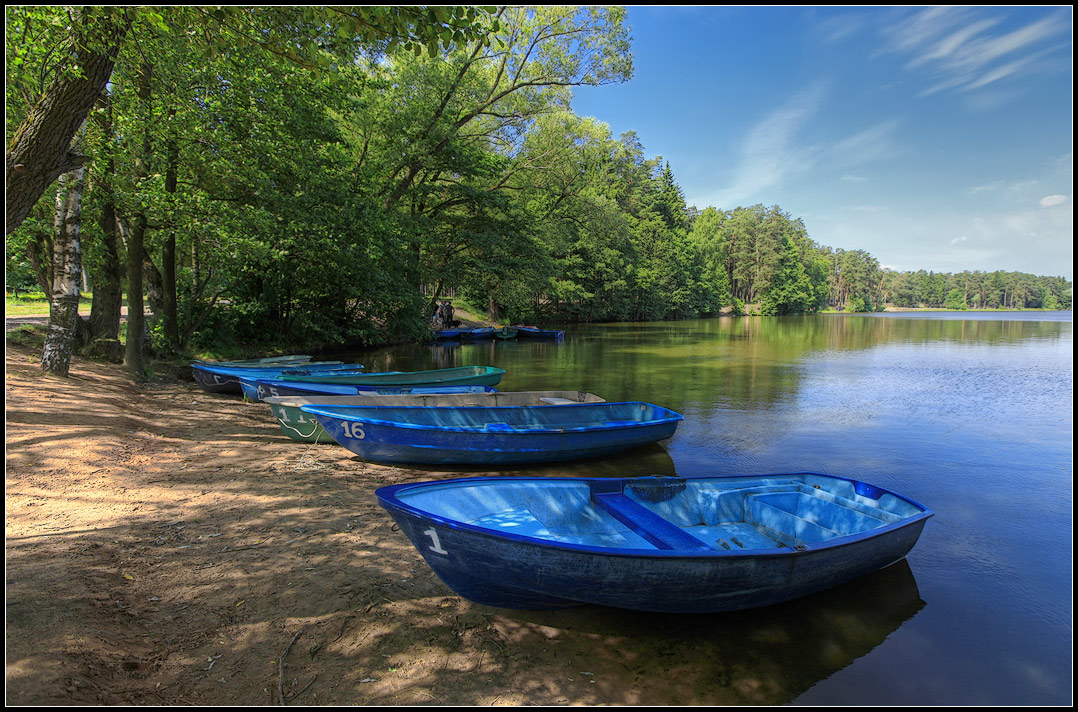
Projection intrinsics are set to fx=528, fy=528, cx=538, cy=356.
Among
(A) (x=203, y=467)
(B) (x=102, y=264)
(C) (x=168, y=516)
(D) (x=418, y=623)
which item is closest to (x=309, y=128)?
(B) (x=102, y=264)

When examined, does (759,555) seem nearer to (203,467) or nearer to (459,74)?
(203,467)

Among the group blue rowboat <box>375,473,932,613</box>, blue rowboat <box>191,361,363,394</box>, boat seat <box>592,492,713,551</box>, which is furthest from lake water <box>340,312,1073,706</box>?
blue rowboat <box>191,361,363,394</box>

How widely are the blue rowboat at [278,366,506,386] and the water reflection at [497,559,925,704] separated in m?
8.21

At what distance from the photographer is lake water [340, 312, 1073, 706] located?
13.6 ft

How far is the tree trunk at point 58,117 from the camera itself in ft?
18.0

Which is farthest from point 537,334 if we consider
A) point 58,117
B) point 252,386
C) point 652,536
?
point 652,536

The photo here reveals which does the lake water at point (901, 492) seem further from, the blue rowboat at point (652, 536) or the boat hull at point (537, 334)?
the boat hull at point (537, 334)

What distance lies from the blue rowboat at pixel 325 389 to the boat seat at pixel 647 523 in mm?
5973

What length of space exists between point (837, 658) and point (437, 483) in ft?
12.1

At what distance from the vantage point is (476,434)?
809 cm

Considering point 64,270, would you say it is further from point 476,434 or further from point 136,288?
point 476,434

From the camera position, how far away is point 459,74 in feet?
72.5

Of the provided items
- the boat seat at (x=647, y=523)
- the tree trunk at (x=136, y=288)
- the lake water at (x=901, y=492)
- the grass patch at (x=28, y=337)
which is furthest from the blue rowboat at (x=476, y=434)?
the grass patch at (x=28, y=337)

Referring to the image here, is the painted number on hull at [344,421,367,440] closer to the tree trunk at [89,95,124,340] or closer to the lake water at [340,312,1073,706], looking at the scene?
the lake water at [340,312,1073,706]
